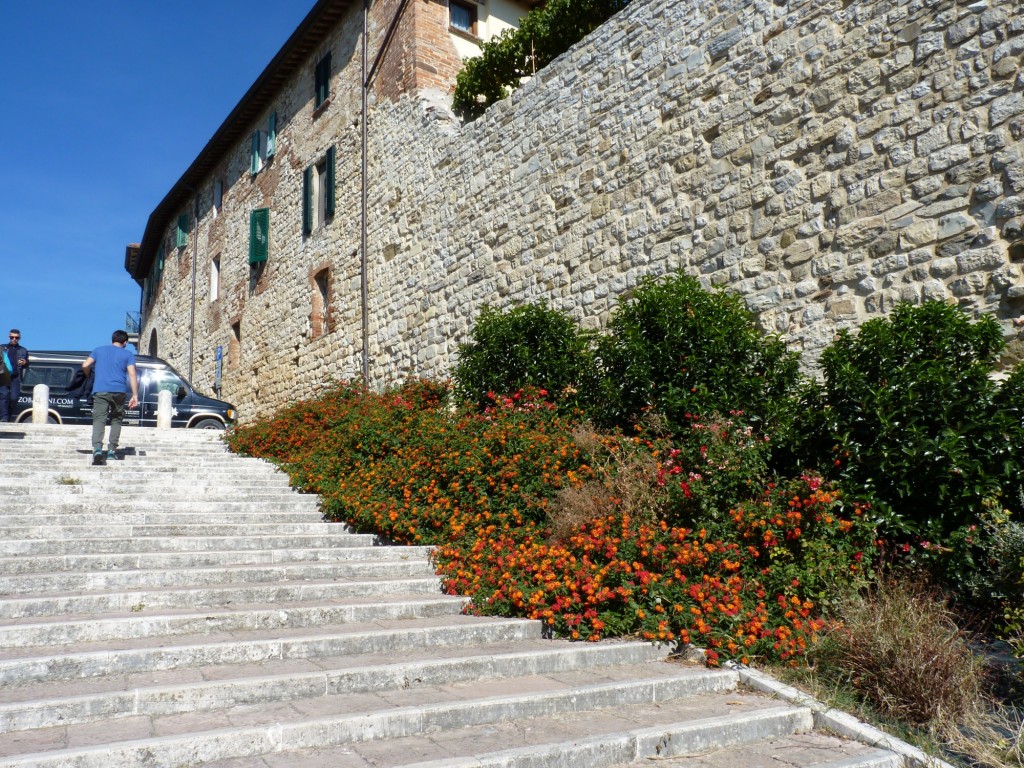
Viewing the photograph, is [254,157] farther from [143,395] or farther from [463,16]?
[143,395]

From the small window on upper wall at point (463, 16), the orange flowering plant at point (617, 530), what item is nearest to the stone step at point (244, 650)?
the orange flowering plant at point (617, 530)

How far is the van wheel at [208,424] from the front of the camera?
14.2m

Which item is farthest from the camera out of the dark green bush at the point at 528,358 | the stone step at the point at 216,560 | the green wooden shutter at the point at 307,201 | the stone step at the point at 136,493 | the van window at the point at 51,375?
the green wooden shutter at the point at 307,201

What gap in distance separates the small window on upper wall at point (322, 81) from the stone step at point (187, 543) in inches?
462

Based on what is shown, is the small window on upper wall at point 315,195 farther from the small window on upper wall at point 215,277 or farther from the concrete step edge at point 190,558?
the concrete step edge at point 190,558

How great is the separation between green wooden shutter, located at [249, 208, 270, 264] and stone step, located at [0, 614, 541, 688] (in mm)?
15166

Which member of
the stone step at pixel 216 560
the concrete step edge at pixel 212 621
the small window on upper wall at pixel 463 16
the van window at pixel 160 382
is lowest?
the concrete step edge at pixel 212 621

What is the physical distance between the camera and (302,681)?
3.70m

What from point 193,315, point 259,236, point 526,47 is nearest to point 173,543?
point 526,47

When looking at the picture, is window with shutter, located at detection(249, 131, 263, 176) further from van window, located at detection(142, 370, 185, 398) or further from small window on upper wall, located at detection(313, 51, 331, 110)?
van window, located at detection(142, 370, 185, 398)

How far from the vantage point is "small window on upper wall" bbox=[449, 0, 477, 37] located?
14086mm

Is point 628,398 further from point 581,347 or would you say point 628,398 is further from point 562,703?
point 562,703

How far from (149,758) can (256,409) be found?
1601cm

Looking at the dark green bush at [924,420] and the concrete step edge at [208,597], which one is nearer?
the concrete step edge at [208,597]
